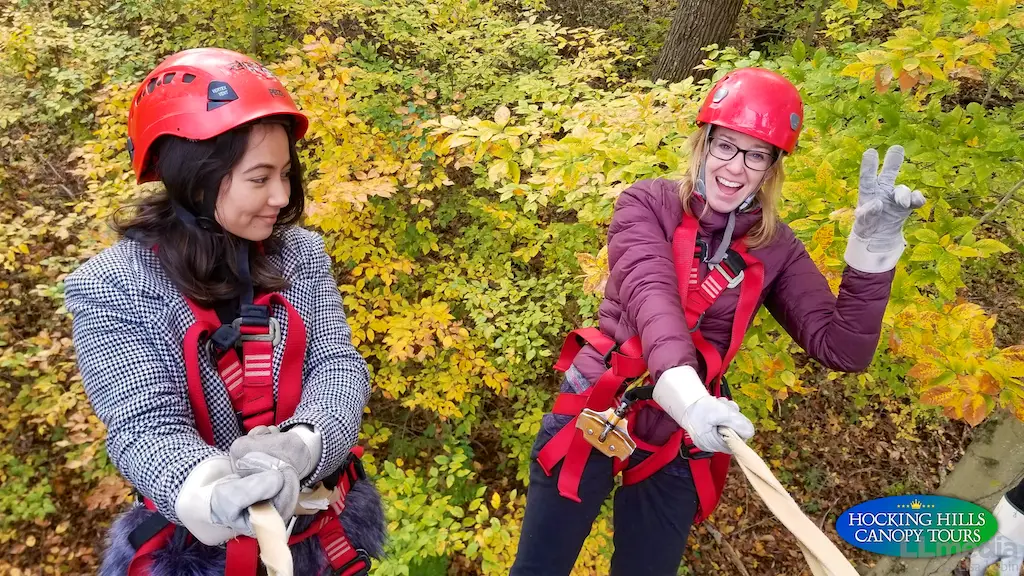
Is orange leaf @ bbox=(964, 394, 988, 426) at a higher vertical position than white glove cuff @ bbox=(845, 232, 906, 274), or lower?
lower

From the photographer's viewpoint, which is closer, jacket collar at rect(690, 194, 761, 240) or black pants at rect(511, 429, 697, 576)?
jacket collar at rect(690, 194, 761, 240)

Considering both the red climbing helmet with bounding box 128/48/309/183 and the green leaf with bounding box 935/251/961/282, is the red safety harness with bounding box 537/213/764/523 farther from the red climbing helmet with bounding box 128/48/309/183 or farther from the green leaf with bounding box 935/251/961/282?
the red climbing helmet with bounding box 128/48/309/183

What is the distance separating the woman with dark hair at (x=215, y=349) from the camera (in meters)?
1.44

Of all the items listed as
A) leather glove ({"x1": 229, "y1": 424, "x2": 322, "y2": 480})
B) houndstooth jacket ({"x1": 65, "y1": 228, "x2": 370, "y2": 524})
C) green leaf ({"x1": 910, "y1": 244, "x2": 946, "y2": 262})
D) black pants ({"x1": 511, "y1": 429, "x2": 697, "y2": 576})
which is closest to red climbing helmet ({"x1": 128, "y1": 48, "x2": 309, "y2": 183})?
houndstooth jacket ({"x1": 65, "y1": 228, "x2": 370, "y2": 524})

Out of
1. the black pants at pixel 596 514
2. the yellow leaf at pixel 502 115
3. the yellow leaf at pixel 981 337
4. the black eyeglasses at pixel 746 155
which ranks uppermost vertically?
the black eyeglasses at pixel 746 155

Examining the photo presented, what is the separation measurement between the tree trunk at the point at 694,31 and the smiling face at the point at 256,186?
5416mm

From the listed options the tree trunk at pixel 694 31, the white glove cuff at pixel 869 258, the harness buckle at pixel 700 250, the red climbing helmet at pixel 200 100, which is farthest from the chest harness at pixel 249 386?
the tree trunk at pixel 694 31

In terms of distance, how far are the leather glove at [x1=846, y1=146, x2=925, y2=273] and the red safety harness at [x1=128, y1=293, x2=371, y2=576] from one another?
182 cm

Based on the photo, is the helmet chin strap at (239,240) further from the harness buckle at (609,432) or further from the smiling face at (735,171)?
the smiling face at (735,171)

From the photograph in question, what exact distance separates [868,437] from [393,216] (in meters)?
5.64

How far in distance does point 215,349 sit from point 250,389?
6.1 inches

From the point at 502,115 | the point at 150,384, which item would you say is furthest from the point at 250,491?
the point at 502,115

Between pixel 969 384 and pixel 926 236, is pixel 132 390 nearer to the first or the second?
pixel 969 384

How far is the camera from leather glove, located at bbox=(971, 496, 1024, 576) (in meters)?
2.17
